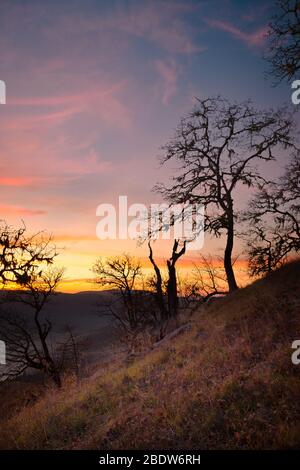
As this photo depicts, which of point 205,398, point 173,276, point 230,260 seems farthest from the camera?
point 173,276

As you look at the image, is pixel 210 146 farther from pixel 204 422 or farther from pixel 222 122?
pixel 204 422

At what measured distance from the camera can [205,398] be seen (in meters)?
7.02

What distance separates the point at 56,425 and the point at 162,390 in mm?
2944

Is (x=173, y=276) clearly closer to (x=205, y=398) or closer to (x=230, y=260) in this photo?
(x=230, y=260)

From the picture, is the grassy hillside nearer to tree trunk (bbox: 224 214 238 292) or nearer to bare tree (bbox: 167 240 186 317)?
tree trunk (bbox: 224 214 238 292)

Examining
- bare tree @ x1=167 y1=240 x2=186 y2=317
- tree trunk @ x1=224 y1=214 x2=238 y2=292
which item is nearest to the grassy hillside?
tree trunk @ x1=224 y1=214 x2=238 y2=292

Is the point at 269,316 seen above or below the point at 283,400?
above

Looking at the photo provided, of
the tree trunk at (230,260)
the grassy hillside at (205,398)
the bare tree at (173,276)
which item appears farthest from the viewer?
the bare tree at (173,276)

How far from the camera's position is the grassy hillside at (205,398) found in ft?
19.0

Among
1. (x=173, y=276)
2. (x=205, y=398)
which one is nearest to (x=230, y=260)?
(x=173, y=276)

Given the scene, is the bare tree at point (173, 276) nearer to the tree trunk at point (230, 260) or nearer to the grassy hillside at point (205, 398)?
Result: the tree trunk at point (230, 260)

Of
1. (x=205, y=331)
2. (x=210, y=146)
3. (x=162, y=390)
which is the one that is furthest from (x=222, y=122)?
(x=162, y=390)

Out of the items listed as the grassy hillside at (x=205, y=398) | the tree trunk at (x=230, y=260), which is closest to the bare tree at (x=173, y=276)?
Answer: the tree trunk at (x=230, y=260)
